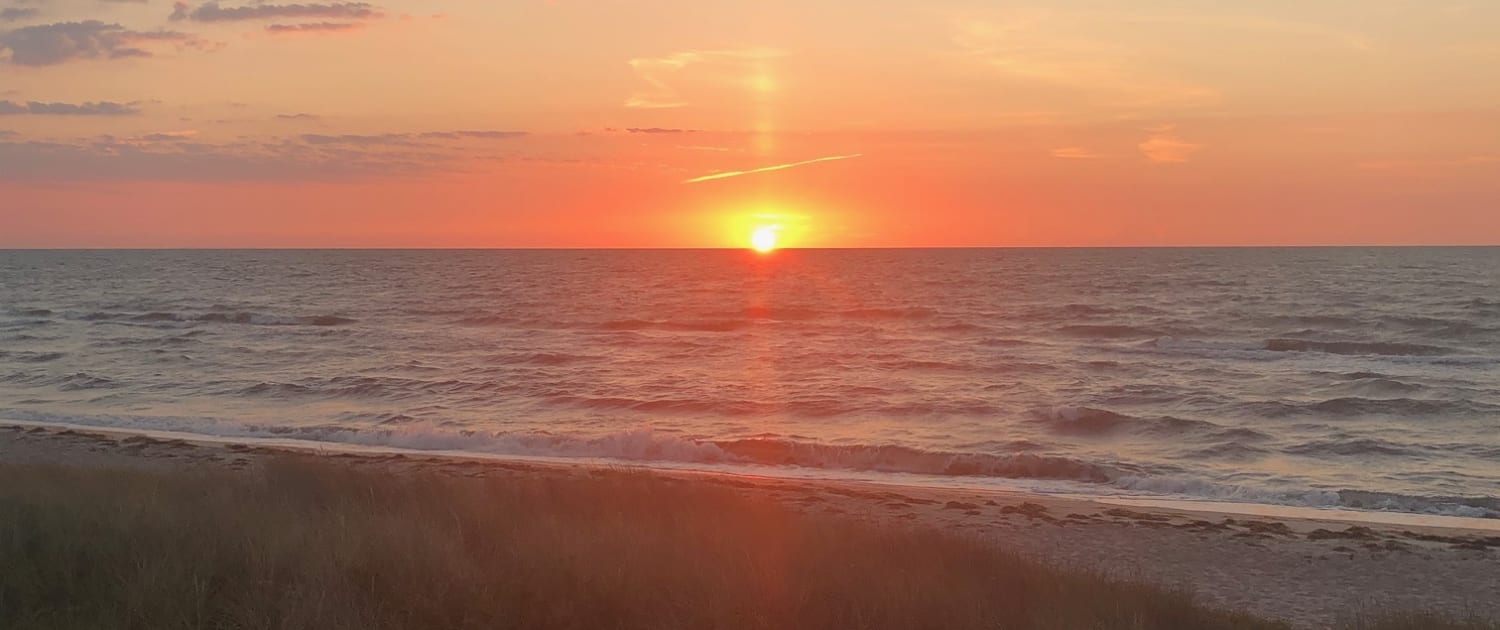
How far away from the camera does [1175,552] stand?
38.7ft

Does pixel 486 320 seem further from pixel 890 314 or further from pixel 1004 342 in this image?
pixel 1004 342

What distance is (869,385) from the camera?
1061 inches

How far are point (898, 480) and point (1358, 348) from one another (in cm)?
2776

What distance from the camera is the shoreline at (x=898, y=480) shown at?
1384cm

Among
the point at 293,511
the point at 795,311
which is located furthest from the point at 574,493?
the point at 795,311

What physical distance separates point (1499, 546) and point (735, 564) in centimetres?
986

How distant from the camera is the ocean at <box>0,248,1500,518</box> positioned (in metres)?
18.0

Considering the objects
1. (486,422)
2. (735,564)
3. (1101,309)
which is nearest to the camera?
(735,564)

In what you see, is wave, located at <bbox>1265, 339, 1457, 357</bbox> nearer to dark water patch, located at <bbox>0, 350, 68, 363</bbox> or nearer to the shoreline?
the shoreline

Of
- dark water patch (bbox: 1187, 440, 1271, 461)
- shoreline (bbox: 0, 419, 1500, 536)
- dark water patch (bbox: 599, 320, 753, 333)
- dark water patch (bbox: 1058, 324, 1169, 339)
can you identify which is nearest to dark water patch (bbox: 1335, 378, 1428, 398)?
dark water patch (bbox: 1187, 440, 1271, 461)

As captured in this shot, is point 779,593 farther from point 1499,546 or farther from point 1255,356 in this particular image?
point 1255,356

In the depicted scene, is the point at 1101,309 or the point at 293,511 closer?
the point at 293,511

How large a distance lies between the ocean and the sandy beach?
78.7 inches

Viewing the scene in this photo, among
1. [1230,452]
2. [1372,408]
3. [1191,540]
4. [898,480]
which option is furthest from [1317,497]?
[1372,408]
